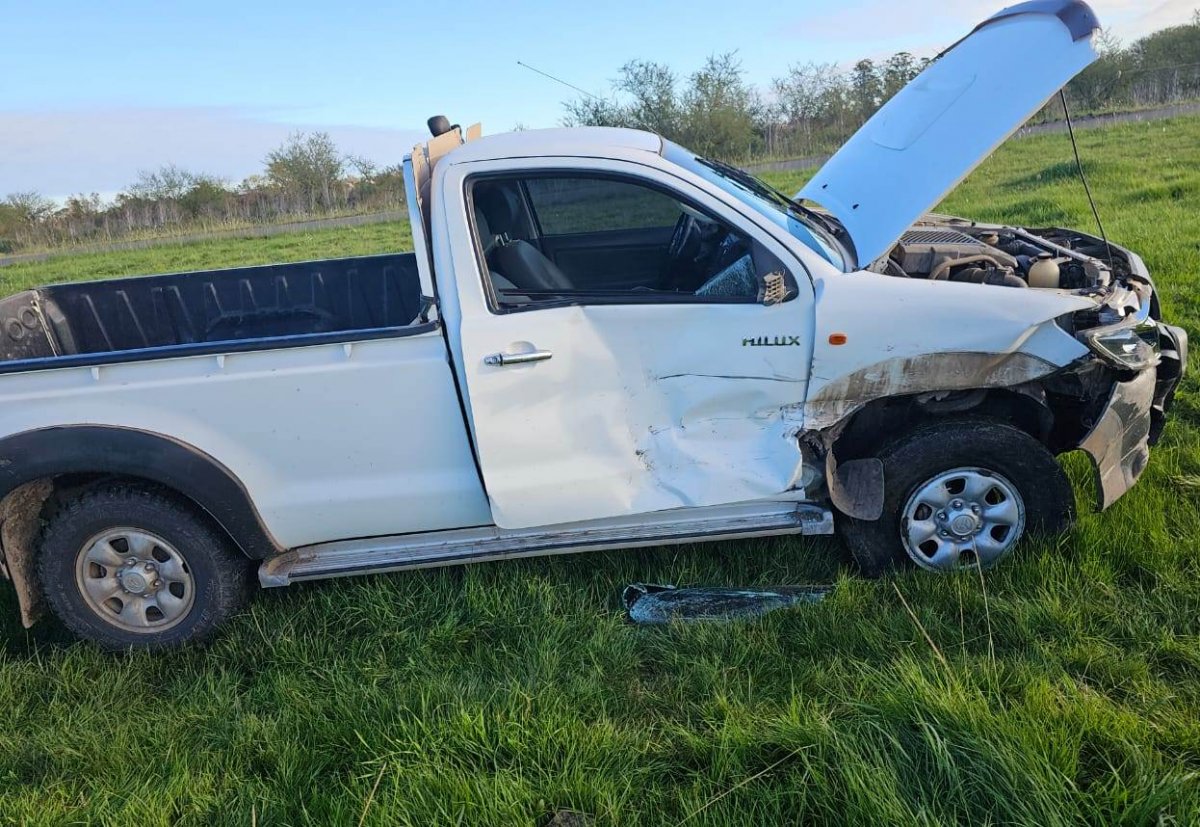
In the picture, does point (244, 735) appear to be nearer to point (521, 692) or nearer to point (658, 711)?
point (521, 692)

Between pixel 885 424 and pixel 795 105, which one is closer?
pixel 885 424

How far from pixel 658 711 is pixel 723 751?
349 mm

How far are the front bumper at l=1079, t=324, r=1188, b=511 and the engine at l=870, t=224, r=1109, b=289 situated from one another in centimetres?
43

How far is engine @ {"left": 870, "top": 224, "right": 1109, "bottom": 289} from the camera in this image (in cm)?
353

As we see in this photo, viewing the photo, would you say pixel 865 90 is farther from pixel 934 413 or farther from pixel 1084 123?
pixel 934 413

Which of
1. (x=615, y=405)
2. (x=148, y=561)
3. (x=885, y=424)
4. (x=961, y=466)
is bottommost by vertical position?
(x=148, y=561)

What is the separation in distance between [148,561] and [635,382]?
221 centimetres

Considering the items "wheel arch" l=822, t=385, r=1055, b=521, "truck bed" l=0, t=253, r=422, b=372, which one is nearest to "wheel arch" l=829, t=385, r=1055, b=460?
"wheel arch" l=822, t=385, r=1055, b=521

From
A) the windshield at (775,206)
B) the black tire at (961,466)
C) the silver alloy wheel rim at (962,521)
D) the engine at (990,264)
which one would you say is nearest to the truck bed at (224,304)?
the windshield at (775,206)

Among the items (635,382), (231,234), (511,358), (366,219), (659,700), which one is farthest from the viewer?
(366,219)

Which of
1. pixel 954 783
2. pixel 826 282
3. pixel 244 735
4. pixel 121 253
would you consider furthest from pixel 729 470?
pixel 121 253

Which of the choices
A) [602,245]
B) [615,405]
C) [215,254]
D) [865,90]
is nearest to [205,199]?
[215,254]

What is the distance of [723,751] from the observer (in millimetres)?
2486

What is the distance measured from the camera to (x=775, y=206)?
11.6 feet
